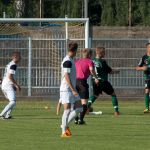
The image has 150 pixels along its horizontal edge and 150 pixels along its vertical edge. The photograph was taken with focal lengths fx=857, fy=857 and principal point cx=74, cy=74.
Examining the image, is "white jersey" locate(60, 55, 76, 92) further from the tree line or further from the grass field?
the tree line

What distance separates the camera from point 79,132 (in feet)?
61.5

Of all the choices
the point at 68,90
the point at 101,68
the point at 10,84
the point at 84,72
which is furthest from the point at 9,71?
the point at 68,90

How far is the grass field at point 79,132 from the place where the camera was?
15.9m

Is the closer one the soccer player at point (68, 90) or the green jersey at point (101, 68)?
the soccer player at point (68, 90)

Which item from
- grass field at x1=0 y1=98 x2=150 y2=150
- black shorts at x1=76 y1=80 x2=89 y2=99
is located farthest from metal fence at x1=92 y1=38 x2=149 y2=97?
black shorts at x1=76 y1=80 x2=89 y2=99

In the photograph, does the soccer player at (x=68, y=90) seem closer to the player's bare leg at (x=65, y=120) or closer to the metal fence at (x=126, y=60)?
the player's bare leg at (x=65, y=120)

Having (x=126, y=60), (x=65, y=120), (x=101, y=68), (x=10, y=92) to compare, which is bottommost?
(x=65, y=120)

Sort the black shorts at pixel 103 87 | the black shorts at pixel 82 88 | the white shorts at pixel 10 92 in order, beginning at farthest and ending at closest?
the black shorts at pixel 103 87 < the white shorts at pixel 10 92 < the black shorts at pixel 82 88

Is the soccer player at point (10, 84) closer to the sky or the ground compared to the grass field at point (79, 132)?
closer to the sky

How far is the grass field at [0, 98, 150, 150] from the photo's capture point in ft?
52.1

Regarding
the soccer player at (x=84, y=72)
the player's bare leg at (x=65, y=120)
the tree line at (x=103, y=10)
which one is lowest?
the player's bare leg at (x=65, y=120)

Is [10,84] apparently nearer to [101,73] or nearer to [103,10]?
[101,73]

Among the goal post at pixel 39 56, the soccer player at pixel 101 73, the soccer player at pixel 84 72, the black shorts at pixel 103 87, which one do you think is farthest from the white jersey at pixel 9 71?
the goal post at pixel 39 56

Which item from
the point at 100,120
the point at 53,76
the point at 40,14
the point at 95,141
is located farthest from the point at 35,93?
the point at 40,14
